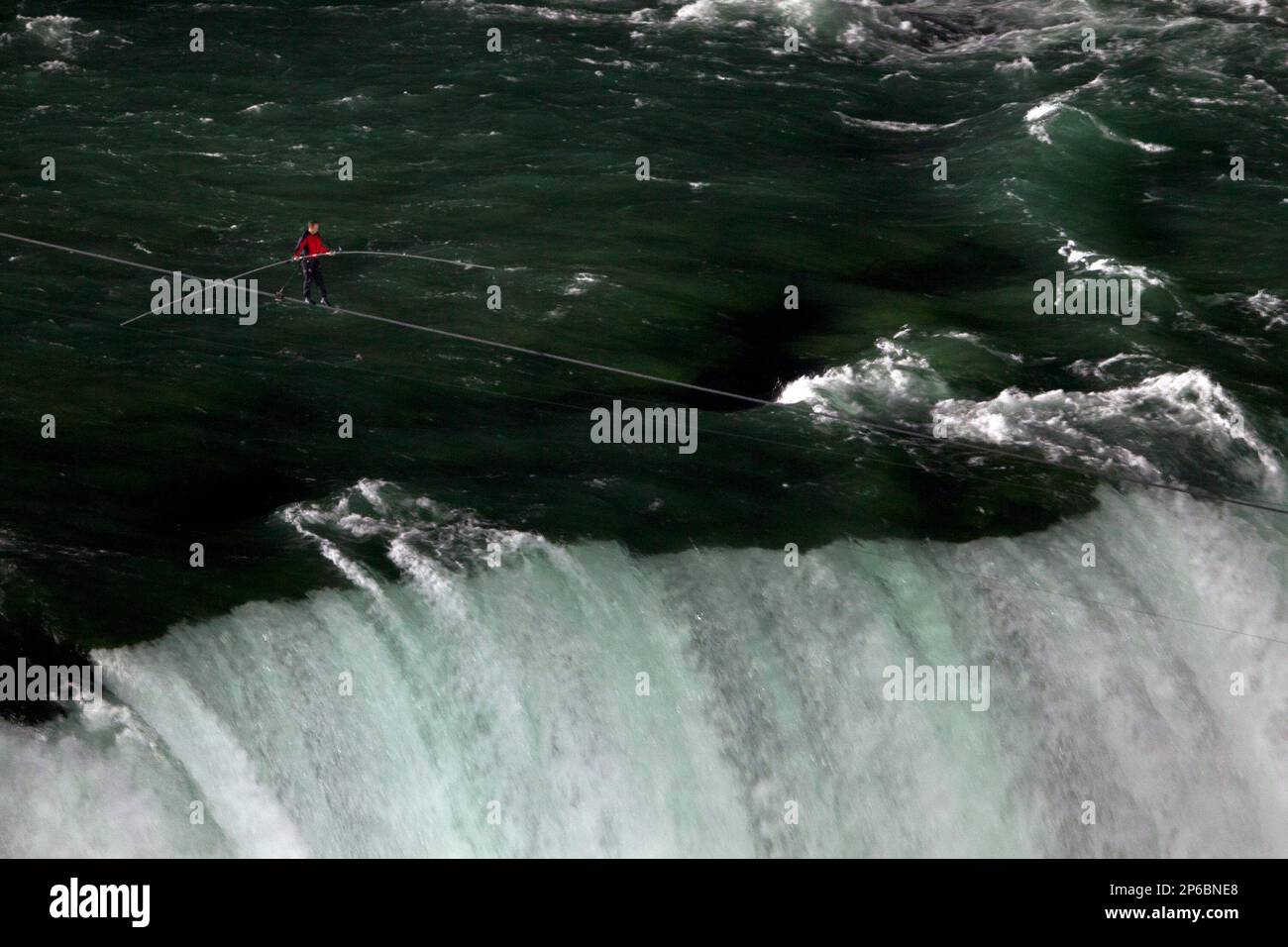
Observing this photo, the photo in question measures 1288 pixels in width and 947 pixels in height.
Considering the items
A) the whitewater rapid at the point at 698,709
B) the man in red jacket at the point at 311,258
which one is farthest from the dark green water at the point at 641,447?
the man in red jacket at the point at 311,258

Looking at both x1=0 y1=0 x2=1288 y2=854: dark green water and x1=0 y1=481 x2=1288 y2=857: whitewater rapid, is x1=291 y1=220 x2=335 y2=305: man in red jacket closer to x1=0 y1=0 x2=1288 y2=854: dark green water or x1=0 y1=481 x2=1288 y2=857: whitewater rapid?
x1=0 y1=0 x2=1288 y2=854: dark green water

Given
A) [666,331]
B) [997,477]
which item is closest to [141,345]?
[666,331]

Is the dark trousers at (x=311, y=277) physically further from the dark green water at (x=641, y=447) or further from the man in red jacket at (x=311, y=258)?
the dark green water at (x=641, y=447)

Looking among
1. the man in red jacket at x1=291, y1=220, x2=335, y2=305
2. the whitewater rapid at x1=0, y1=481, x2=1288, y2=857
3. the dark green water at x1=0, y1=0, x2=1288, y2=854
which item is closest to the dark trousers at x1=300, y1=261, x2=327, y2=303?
the man in red jacket at x1=291, y1=220, x2=335, y2=305

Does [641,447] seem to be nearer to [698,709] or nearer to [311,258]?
[698,709]

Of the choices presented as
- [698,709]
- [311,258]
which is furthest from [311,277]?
[698,709]
